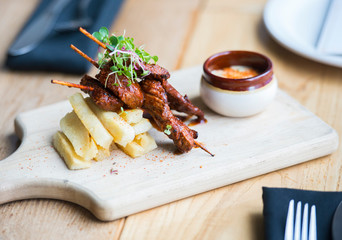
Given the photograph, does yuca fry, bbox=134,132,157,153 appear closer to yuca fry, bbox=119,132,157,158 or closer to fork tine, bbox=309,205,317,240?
yuca fry, bbox=119,132,157,158

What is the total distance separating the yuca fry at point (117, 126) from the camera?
8.77 feet

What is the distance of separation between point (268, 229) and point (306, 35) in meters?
2.41

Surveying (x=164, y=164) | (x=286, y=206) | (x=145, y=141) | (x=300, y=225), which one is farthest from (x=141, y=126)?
(x=300, y=225)

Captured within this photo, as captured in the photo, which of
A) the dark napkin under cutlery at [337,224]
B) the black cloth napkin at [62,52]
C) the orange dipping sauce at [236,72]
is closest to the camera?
the dark napkin under cutlery at [337,224]

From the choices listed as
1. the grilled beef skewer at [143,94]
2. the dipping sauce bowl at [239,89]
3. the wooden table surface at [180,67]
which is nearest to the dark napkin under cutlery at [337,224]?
the wooden table surface at [180,67]

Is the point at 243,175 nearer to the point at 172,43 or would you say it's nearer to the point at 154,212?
the point at 154,212

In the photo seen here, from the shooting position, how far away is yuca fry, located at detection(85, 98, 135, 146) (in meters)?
2.67

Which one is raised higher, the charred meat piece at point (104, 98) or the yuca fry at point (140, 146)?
the charred meat piece at point (104, 98)

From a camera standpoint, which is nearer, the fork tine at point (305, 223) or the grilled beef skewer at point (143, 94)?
the fork tine at point (305, 223)

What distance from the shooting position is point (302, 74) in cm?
387

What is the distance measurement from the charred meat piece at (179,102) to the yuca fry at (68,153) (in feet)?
2.11

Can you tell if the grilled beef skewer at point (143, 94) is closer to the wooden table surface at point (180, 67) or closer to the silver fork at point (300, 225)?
the wooden table surface at point (180, 67)

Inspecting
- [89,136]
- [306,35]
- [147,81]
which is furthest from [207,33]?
[89,136]

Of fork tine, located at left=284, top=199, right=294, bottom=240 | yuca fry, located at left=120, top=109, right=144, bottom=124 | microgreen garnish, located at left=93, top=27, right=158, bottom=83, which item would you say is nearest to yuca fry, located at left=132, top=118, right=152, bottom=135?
yuca fry, located at left=120, top=109, right=144, bottom=124
